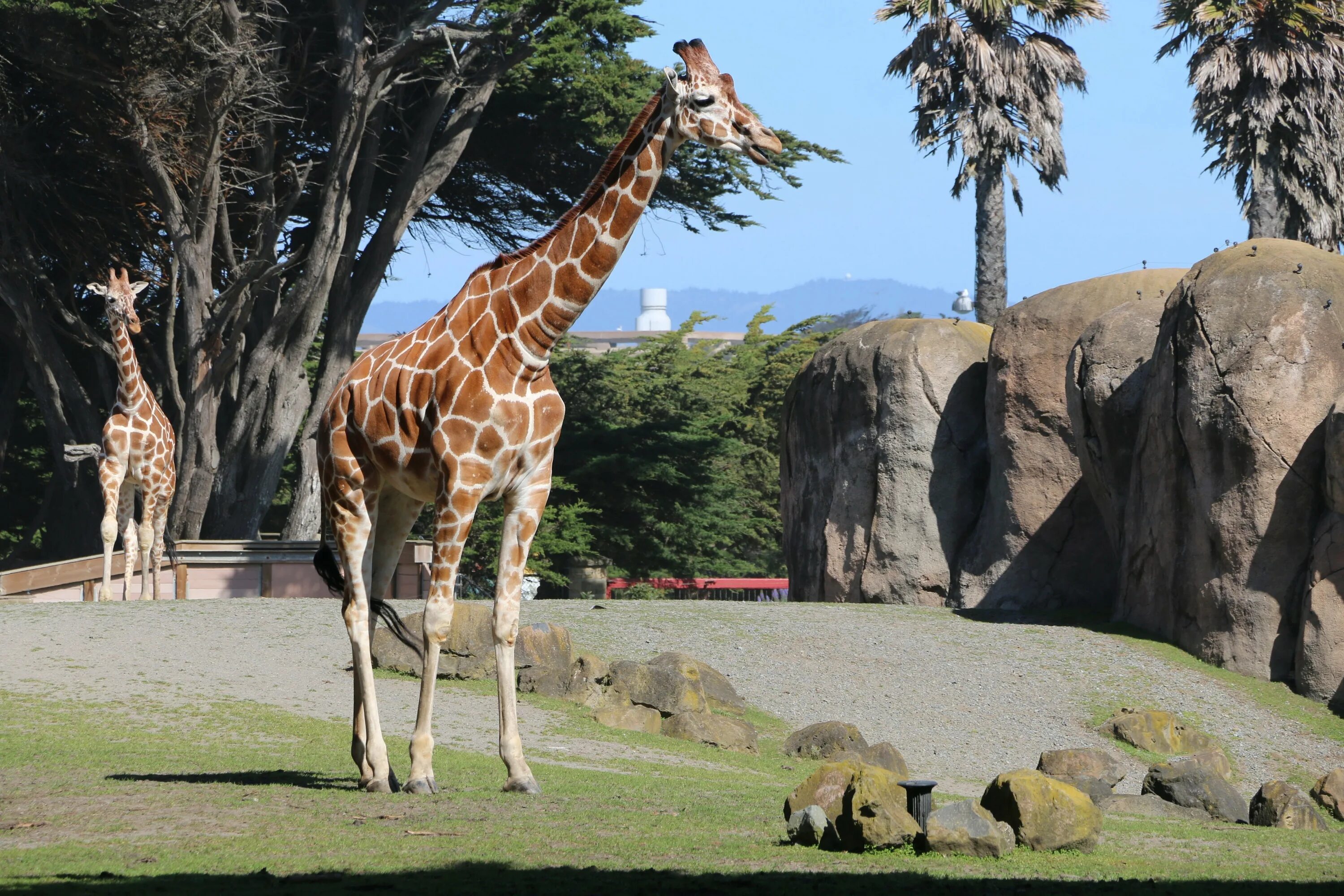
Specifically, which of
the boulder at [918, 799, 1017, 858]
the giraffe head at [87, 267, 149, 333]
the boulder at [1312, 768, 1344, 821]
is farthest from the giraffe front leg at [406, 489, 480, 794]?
the giraffe head at [87, 267, 149, 333]

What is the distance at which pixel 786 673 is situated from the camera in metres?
16.2

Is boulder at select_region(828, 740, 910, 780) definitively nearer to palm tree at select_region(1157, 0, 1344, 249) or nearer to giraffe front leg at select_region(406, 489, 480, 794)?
giraffe front leg at select_region(406, 489, 480, 794)

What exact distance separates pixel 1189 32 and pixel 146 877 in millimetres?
25122

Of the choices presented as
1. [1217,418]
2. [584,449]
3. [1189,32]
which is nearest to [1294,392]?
[1217,418]

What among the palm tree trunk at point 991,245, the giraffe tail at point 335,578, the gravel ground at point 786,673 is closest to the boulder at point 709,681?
the gravel ground at point 786,673

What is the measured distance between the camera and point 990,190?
28.8 metres

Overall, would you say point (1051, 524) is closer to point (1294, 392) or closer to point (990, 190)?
point (1294, 392)

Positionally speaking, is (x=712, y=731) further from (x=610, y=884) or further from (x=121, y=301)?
(x=121, y=301)

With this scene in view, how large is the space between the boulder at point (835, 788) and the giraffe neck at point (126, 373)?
14687mm

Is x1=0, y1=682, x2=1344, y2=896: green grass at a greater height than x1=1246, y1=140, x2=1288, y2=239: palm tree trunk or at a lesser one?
lesser

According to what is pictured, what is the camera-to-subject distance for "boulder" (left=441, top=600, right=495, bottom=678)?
563 inches

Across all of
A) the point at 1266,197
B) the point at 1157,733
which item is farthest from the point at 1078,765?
the point at 1266,197

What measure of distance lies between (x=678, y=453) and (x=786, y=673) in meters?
17.7

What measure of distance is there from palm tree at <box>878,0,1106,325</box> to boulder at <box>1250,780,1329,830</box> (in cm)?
1846
